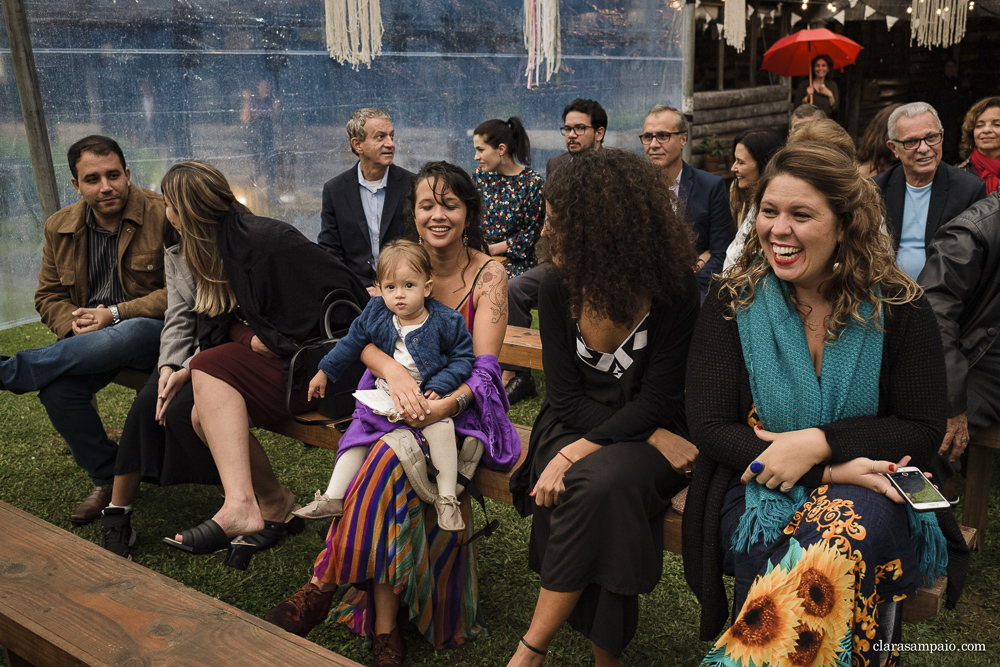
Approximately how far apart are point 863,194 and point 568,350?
886 mm

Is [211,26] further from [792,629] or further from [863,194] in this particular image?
[792,629]

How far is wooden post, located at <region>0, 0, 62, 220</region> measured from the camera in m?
5.06

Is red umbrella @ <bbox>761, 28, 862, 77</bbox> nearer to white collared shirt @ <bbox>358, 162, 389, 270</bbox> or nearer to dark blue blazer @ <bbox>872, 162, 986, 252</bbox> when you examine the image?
dark blue blazer @ <bbox>872, 162, 986, 252</bbox>

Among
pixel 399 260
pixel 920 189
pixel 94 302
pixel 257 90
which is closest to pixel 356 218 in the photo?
pixel 94 302

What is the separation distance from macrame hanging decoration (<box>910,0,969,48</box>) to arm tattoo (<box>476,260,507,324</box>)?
919 centimetres

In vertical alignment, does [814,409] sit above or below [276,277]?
below

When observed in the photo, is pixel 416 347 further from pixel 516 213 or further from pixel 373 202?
pixel 516 213

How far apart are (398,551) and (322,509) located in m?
0.26

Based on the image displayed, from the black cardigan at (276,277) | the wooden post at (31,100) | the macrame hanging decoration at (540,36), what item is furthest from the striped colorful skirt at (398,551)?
the macrame hanging decoration at (540,36)

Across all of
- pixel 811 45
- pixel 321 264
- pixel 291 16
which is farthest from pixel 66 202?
pixel 811 45

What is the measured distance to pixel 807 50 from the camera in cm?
932

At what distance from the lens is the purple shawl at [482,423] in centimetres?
252

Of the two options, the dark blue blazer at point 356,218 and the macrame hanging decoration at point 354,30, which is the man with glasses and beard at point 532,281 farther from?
the macrame hanging decoration at point 354,30

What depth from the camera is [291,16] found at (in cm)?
628
